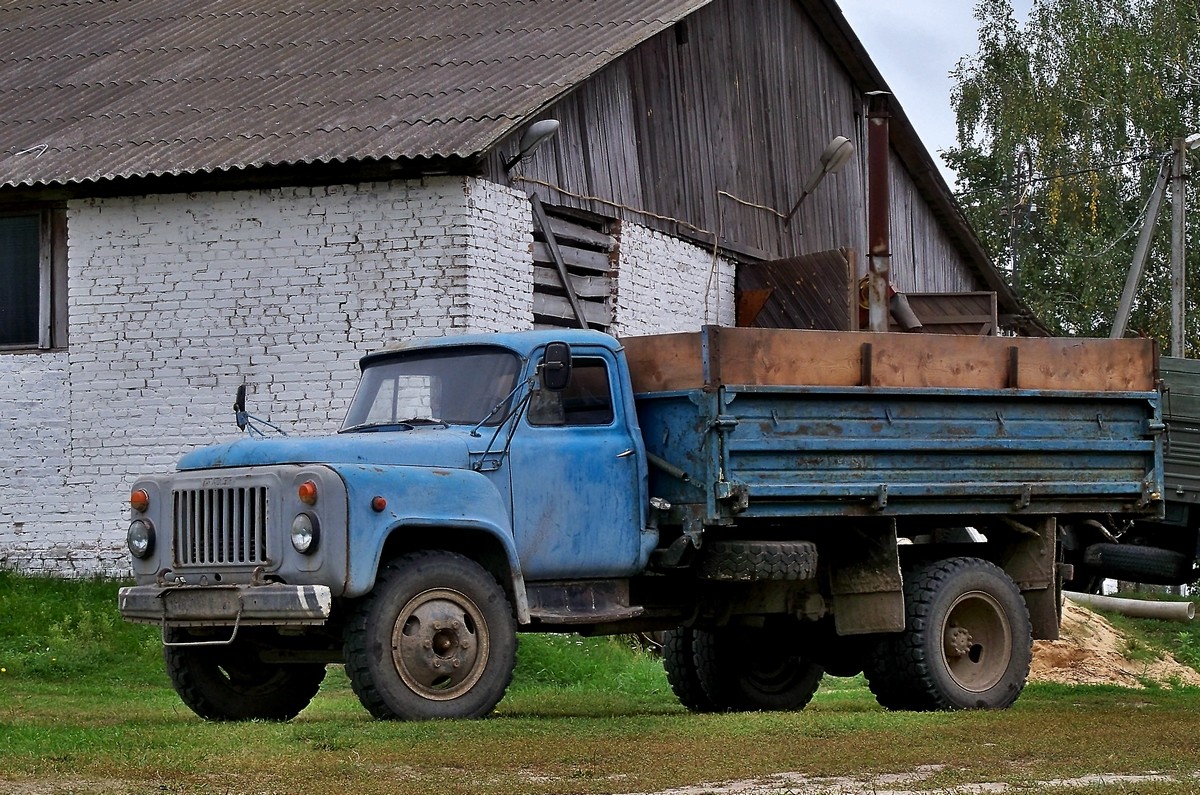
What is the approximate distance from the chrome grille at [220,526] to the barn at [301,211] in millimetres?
6286

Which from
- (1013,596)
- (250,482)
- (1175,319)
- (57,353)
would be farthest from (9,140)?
(1175,319)

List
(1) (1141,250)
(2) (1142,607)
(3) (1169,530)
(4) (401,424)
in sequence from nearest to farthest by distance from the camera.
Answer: (4) (401,424) → (3) (1169,530) → (2) (1142,607) → (1) (1141,250)

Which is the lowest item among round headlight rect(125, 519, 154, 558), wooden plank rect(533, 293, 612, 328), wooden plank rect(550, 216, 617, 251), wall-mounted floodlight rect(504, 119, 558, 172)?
round headlight rect(125, 519, 154, 558)

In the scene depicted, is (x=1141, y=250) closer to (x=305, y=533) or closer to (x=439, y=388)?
(x=439, y=388)

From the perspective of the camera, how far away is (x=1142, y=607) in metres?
19.7

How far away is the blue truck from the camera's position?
9875mm

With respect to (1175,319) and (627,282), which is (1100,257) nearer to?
(1175,319)

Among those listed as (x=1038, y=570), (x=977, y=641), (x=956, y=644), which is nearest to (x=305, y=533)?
(x=956, y=644)

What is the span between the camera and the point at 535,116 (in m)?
16.9

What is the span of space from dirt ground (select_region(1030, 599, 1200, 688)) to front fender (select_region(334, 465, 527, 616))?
818 centimetres

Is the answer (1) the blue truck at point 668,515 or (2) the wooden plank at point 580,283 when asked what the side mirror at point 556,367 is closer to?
(1) the blue truck at point 668,515

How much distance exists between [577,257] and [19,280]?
17.2 ft

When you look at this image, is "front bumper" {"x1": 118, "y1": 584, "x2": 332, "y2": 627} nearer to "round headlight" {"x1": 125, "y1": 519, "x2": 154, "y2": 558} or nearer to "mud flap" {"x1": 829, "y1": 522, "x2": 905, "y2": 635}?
"round headlight" {"x1": 125, "y1": 519, "x2": 154, "y2": 558}

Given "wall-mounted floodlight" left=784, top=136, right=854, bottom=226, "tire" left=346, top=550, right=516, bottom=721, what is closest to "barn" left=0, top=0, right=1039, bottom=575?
"wall-mounted floodlight" left=784, top=136, right=854, bottom=226
